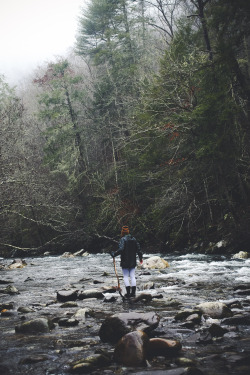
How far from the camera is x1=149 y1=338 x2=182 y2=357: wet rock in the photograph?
3709 millimetres

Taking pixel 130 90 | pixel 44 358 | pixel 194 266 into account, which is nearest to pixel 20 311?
pixel 44 358

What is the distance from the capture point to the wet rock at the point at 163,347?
12.2 ft

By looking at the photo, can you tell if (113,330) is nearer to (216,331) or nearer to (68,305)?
(216,331)

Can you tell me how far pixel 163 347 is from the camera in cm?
374

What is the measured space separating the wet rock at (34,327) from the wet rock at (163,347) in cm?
193

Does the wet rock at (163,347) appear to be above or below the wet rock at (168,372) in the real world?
below

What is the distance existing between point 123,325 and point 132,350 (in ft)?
2.73

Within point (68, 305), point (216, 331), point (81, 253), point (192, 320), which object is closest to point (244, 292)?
point (192, 320)

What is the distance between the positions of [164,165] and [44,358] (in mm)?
15006

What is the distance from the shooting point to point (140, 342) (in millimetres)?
3662

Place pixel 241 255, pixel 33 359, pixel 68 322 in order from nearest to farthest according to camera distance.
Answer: pixel 33 359
pixel 68 322
pixel 241 255

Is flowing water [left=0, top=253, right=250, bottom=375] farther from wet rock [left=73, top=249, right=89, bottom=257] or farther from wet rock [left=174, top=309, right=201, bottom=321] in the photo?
wet rock [left=73, top=249, right=89, bottom=257]

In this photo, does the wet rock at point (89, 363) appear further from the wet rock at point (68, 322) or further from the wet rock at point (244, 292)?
the wet rock at point (244, 292)

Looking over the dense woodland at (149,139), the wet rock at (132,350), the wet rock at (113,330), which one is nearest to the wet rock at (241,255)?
the dense woodland at (149,139)
